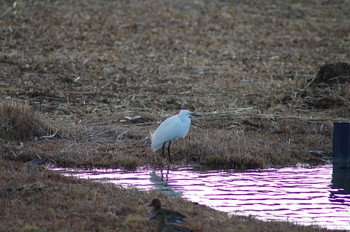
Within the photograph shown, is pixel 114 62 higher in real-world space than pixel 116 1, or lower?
lower

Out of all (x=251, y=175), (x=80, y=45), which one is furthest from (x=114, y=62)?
(x=251, y=175)

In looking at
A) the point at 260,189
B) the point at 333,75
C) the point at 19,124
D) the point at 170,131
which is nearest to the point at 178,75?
the point at 333,75

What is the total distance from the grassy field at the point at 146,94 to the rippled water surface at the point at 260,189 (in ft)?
1.82

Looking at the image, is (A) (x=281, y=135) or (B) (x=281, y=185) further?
(A) (x=281, y=135)

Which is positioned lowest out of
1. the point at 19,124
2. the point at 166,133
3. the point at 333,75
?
the point at 166,133

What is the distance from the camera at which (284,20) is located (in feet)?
97.6

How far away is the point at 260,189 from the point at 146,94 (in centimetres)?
694

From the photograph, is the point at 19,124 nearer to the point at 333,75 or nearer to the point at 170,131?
the point at 170,131

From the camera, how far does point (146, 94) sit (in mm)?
17797

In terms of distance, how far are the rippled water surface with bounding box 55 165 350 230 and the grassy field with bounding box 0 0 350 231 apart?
556 millimetres

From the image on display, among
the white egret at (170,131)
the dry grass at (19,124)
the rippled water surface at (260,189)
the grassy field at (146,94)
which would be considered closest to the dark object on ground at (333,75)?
the grassy field at (146,94)

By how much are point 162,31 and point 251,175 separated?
569 inches

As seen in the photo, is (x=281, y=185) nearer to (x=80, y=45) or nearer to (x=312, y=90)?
(x=312, y=90)

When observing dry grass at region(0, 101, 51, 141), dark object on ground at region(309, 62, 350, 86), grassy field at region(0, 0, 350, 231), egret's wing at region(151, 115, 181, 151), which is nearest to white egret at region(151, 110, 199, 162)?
egret's wing at region(151, 115, 181, 151)
